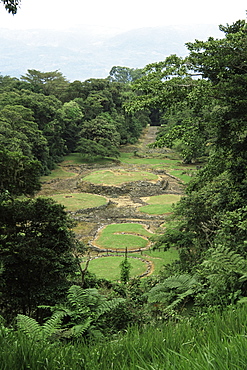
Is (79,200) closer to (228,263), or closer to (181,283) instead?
(181,283)

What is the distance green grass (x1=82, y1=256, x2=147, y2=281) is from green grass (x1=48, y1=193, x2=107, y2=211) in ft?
37.6

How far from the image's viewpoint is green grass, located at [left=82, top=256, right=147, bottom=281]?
1766 centimetres

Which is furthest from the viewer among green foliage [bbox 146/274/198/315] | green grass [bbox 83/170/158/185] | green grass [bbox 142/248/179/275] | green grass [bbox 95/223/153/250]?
green grass [bbox 83/170/158/185]

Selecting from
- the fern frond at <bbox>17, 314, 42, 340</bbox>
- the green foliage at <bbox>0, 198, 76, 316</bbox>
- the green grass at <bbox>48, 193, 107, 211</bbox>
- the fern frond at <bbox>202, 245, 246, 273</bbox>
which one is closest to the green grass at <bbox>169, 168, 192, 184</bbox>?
the green grass at <bbox>48, 193, 107, 211</bbox>

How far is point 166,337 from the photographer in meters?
2.52

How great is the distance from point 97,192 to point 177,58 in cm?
2805

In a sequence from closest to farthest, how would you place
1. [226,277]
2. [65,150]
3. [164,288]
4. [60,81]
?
1. [226,277]
2. [164,288]
3. [65,150]
4. [60,81]

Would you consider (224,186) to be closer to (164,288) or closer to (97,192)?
(164,288)

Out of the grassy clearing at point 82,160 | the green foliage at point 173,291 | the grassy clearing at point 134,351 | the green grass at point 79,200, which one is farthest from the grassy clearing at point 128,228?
the grassy clearing at point 82,160

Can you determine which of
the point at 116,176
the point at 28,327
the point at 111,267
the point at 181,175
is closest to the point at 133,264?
the point at 111,267

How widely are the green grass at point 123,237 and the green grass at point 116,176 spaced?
1350 centimetres

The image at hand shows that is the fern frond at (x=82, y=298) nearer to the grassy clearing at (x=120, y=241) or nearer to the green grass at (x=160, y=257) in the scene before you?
the green grass at (x=160, y=257)

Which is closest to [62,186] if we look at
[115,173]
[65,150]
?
[115,173]

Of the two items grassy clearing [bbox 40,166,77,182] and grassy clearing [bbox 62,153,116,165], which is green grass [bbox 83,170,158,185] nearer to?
grassy clearing [bbox 40,166,77,182]
